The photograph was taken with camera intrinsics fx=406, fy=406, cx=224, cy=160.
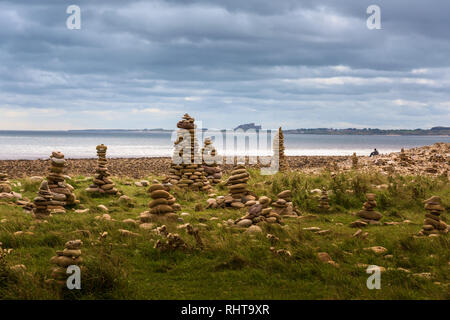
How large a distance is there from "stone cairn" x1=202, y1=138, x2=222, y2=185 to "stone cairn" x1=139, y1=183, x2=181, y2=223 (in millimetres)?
8377

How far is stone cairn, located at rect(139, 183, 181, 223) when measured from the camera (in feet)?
42.0

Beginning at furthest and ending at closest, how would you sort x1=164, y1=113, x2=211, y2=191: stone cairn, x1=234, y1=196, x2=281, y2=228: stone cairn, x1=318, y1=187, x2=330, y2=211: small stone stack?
1. x1=164, y1=113, x2=211, y2=191: stone cairn
2. x1=318, y1=187, x2=330, y2=211: small stone stack
3. x1=234, y1=196, x2=281, y2=228: stone cairn

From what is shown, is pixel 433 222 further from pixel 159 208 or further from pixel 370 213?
pixel 159 208

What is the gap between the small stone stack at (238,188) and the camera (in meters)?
15.8

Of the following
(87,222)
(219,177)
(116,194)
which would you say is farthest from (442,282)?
(219,177)

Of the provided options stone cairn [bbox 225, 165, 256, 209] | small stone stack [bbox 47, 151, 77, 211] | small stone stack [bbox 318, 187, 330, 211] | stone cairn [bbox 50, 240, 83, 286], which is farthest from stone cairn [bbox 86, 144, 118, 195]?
stone cairn [bbox 50, 240, 83, 286]

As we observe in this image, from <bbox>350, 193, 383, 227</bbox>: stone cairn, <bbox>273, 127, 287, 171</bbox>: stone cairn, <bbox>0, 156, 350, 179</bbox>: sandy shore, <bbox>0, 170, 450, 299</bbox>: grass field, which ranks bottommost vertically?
<bbox>0, 170, 450, 299</bbox>: grass field

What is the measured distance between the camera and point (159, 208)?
42.9ft

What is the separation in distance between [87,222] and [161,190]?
2.53 m

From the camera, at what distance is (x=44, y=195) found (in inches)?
512

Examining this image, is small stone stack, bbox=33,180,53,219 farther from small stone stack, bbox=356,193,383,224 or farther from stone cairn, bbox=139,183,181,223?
small stone stack, bbox=356,193,383,224

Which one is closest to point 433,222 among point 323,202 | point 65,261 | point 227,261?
point 323,202
